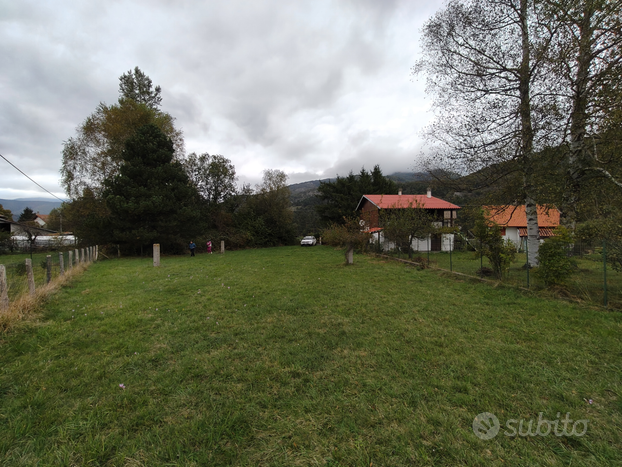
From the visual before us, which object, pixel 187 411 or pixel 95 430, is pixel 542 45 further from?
pixel 95 430

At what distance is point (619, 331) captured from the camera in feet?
14.3

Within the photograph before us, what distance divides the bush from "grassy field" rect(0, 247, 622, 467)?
1204 mm

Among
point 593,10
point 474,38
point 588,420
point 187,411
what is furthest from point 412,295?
point 474,38

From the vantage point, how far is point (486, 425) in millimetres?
2309

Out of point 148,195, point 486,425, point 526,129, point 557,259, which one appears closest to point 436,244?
point 526,129

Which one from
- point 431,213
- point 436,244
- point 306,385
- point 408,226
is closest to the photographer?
point 306,385

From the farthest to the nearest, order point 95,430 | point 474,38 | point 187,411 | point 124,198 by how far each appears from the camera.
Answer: point 124,198, point 474,38, point 187,411, point 95,430

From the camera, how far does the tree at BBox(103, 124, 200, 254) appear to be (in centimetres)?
2092

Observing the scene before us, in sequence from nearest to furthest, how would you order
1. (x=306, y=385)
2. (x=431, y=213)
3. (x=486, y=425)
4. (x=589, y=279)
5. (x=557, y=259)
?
1. (x=486, y=425)
2. (x=306, y=385)
3. (x=557, y=259)
4. (x=589, y=279)
5. (x=431, y=213)

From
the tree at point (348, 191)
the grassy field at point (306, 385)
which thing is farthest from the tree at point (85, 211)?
the tree at point (348, 191)

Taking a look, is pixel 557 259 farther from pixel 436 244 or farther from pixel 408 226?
pixel 436 244

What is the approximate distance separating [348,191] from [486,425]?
38381 millimetres

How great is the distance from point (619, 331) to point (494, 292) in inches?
117

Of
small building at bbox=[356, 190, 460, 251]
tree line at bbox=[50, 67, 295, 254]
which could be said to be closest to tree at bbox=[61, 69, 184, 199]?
tree line at bbox=[50, 67, 295, 254]
